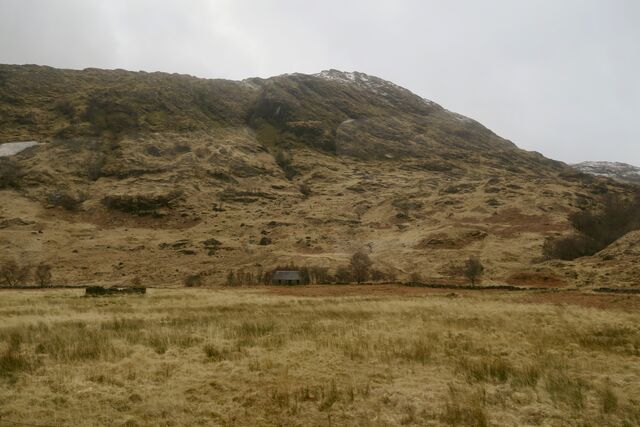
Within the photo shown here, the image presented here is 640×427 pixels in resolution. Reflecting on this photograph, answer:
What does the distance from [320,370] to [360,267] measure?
4215 cm

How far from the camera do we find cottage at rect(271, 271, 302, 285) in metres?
50.2

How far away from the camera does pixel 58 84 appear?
13400 centimetres

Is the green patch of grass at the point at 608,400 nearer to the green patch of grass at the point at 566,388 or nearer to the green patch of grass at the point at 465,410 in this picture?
the green patch of grass at the point at 566,388

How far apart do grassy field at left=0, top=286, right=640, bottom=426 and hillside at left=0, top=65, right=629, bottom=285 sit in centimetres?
3433

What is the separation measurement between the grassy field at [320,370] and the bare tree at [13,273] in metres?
34.2

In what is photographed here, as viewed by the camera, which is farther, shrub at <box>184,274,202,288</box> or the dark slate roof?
shrub at <box>184,274,202,288</box>

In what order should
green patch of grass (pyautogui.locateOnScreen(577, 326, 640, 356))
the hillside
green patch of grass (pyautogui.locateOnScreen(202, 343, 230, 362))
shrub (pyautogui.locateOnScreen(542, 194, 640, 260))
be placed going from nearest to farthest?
green patch of grass (pyautogui.locateOnScreen(202, 343, 230, 362)) < green patch of grass (pyautogui.locateOnScreen(577, 326, 640, 356)) < shrub (pyautogui.locateOnScreen(542, 194, 640, 260)) < the hillside

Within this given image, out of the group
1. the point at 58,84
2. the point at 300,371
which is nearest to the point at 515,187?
the point at 300,371

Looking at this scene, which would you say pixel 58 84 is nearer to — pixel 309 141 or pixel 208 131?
pixel 208 131

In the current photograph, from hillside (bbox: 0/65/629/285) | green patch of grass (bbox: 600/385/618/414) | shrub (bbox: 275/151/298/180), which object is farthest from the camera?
shrub (bbox: 275/151/298/180)

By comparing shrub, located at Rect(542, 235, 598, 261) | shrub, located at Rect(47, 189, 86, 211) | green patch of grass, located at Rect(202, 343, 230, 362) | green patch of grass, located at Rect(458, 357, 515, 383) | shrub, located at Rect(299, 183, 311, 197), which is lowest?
green patch of grass, located at Rect(458, 357, 515, 383)

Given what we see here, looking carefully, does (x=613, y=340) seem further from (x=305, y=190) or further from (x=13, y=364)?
(x=305, y=190)

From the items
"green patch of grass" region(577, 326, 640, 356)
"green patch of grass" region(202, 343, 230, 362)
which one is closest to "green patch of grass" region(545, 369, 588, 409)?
"green patch of grass" region(577, 326, 640, 356)

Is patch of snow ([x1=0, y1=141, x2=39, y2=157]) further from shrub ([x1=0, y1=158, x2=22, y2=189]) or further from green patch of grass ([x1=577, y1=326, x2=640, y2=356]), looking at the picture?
green patch of grass ([x1=577, y1=326, x2=640, y2=356])
